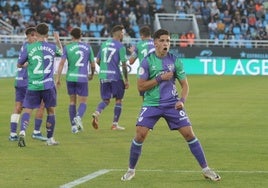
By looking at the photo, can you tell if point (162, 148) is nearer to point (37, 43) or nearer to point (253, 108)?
point (37, 43)

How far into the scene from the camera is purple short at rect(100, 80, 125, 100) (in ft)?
56.1

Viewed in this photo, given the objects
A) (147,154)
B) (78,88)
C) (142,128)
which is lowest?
(147,154)

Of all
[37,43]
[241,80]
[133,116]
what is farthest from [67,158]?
[241,80]

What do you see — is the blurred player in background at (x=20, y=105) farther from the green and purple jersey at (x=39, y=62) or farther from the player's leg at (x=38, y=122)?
the green and purple jersey at (x=39, y=62)

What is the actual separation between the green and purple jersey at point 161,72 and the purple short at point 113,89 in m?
6.81

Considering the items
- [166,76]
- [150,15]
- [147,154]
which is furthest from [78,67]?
[150,15]

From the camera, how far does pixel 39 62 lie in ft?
44.8

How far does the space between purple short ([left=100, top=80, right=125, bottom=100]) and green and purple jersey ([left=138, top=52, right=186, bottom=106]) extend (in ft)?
22.3

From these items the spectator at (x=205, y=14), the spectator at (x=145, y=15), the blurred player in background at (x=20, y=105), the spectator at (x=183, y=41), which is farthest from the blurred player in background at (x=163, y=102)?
the spectator at (x=205, y=14)

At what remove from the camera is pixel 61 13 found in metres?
46.0

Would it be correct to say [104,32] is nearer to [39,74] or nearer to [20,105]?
[20,105]

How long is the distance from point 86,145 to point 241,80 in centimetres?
2388

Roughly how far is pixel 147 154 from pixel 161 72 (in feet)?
9.64

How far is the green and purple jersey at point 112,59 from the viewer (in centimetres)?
1708
